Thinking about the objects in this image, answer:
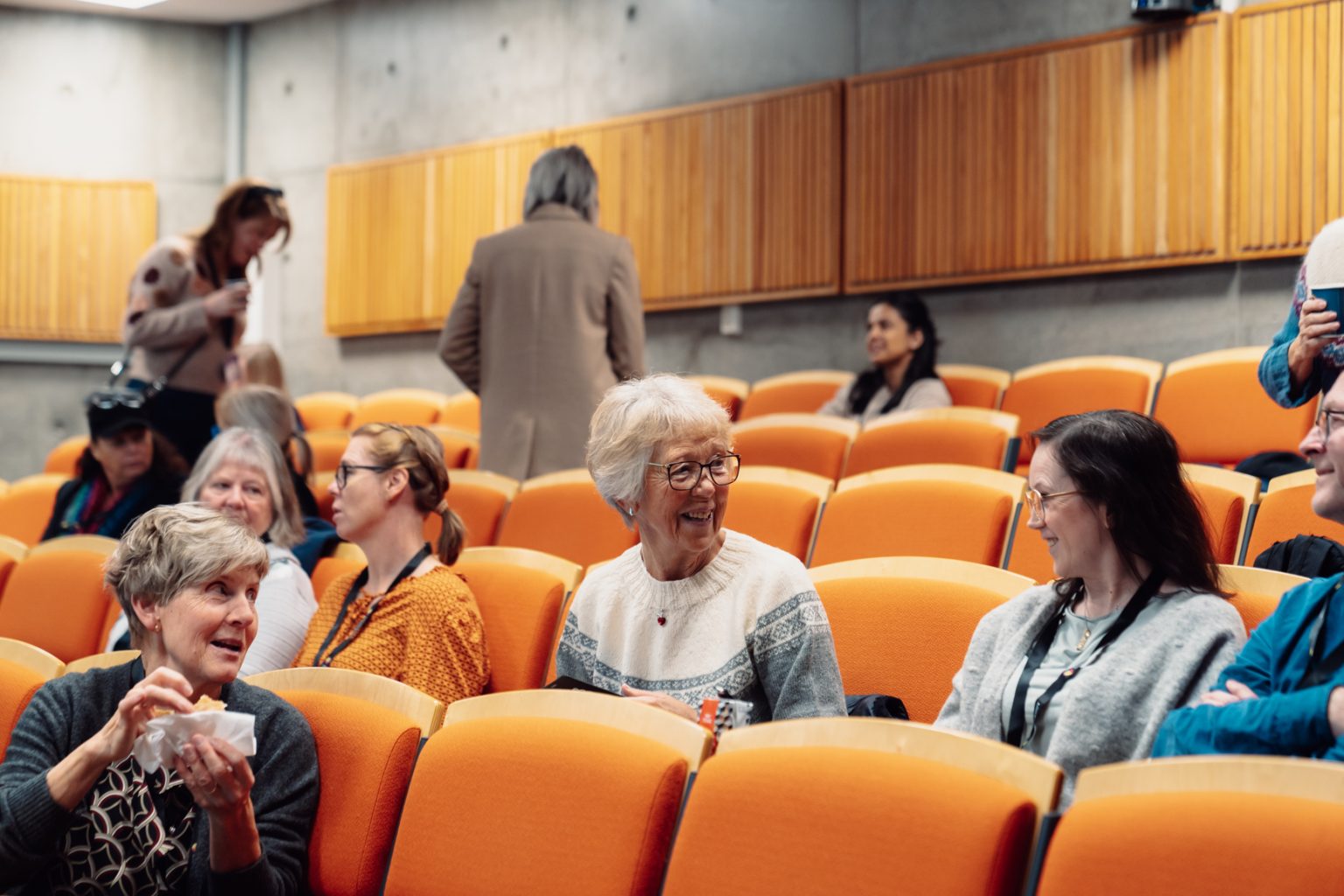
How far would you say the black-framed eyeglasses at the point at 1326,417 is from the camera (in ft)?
5.07

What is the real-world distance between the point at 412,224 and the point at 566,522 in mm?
3998

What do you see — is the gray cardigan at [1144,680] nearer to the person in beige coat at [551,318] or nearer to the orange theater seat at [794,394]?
the person in beige coat at [551,318]

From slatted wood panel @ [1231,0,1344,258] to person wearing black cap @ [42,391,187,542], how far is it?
3316 millimetres

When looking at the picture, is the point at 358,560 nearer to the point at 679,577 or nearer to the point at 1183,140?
the point at 679,577

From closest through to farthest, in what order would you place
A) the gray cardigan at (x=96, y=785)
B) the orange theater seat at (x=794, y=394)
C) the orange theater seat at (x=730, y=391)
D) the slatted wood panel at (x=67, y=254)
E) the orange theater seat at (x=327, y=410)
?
the gray cardigan at (x=96, y=785)
the orange theater seat at (x=794, y=394)
the orange theater seat at (x=730, y=391)
the orange theater seat at (x=327, y=410)
the slatted wood panel at (x=67, y=254)

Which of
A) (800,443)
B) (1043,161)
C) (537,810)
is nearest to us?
(537,810)

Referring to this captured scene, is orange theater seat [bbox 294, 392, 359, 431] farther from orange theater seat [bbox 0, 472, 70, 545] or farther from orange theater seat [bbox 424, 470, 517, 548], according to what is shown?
orange theater seat [bbox 424, 470, 517, 548]

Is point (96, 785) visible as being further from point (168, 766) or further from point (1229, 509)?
point (1229, 509)

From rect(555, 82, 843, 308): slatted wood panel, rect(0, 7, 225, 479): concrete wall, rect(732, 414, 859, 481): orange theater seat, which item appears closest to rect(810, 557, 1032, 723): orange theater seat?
rect(732, 414, 859, 481): orange theater seat

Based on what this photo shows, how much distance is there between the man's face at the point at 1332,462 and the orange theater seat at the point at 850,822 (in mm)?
447

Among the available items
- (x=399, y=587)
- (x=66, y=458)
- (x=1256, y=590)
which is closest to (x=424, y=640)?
(x=399, y=587)

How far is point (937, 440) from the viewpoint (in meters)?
3.61

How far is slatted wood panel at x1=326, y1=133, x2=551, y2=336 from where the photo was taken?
6.62m

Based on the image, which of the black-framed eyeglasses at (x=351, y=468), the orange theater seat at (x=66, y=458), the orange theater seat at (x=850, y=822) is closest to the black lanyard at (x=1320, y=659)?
the orange theater seat at (x=850, y=822)
